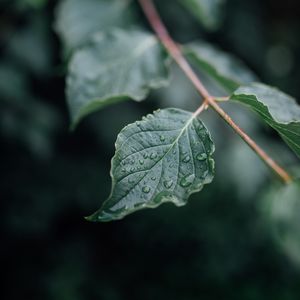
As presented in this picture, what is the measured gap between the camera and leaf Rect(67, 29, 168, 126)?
3.39ft

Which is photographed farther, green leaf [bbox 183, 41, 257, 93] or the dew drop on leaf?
green leaf [bbox 183, 41, 257, 93]

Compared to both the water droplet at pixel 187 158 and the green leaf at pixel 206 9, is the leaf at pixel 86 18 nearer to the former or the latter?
the green leaf at pixel 206 9

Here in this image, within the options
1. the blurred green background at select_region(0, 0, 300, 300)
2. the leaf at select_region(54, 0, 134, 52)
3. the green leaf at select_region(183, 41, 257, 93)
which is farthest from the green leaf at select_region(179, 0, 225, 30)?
the blurred green background at select_region(0, 0, 300, 300)

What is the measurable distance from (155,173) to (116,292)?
2876mm

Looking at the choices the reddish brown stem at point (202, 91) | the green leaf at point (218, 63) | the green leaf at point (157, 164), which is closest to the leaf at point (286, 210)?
the green leaf at point (218, 63)

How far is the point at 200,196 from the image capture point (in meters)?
3.50

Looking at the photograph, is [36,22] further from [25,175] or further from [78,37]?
[25,175]

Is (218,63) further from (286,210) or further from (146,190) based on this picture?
(146,190)

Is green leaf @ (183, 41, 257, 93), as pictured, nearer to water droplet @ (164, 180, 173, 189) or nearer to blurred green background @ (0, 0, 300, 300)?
water droplet @ (164, 180, 173, 189)

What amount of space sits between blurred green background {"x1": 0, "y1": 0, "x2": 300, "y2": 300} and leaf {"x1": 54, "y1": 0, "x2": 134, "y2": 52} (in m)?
0.25

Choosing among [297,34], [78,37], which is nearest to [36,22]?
[78,37]

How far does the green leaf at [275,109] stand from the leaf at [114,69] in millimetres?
236

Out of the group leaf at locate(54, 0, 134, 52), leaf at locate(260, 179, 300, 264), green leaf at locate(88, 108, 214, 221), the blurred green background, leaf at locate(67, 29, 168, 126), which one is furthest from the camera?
the blurred green background

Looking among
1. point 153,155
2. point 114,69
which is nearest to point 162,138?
point 153,155
